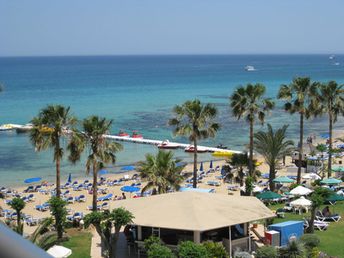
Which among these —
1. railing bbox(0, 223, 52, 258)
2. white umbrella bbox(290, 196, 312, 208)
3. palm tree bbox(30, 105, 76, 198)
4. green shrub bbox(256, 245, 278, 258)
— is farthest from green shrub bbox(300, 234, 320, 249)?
railing bbox(0, 223, 52, 258)

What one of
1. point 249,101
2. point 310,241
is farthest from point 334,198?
point 310,241

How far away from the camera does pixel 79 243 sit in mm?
20906

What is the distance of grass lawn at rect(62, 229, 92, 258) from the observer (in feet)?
63.6

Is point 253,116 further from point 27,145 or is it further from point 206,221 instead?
point 27,145

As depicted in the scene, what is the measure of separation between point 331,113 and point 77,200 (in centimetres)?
1745

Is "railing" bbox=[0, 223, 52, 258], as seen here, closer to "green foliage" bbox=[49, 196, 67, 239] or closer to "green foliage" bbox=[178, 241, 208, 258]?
"green foliage" bbox=[178, 241, 208, 258]

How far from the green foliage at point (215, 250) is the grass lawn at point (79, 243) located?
4.35 m

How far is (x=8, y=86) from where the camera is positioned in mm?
151875

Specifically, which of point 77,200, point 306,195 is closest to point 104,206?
point 77,200

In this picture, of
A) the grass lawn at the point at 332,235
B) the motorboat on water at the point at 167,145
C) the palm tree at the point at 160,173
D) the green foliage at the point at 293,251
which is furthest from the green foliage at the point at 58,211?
the motorboat on water at the point at 167,145

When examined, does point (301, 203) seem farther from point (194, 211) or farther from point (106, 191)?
point (106, 191)

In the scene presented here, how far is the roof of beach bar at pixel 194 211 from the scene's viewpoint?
17797mm

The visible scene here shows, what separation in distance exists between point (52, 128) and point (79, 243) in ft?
20.1

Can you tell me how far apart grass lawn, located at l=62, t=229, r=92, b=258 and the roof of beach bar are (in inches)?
77.6
